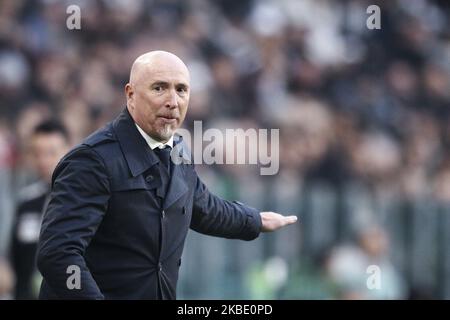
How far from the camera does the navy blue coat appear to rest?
433cm

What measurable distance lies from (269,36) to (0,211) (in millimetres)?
4153

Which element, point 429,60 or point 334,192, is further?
point 429,60

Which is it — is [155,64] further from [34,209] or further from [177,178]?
[34,209]

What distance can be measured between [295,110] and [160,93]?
5907 millimetres

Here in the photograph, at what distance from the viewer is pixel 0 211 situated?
796 cm

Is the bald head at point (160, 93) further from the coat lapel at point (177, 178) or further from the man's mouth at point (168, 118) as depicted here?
the coat lapel at point (177, 178)

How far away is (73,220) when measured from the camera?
4.36 meters

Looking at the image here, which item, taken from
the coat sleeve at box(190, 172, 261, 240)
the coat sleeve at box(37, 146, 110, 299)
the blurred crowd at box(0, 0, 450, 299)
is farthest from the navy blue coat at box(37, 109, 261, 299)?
the blurred crowd at box(0, 0, 450, 299)

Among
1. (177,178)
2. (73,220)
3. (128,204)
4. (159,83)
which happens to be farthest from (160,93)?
(73,220)

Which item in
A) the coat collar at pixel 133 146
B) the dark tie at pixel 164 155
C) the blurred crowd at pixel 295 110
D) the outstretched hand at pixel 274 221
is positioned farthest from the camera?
the blurred crowd at pixel 295 110

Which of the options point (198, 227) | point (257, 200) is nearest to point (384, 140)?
point (257, 200)

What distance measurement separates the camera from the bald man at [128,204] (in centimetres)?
434

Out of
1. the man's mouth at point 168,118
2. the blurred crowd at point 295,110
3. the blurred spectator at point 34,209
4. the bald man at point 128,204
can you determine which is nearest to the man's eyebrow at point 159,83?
the bald man at point 128,204

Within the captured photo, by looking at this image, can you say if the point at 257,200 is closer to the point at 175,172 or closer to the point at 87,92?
the point at 87,92
